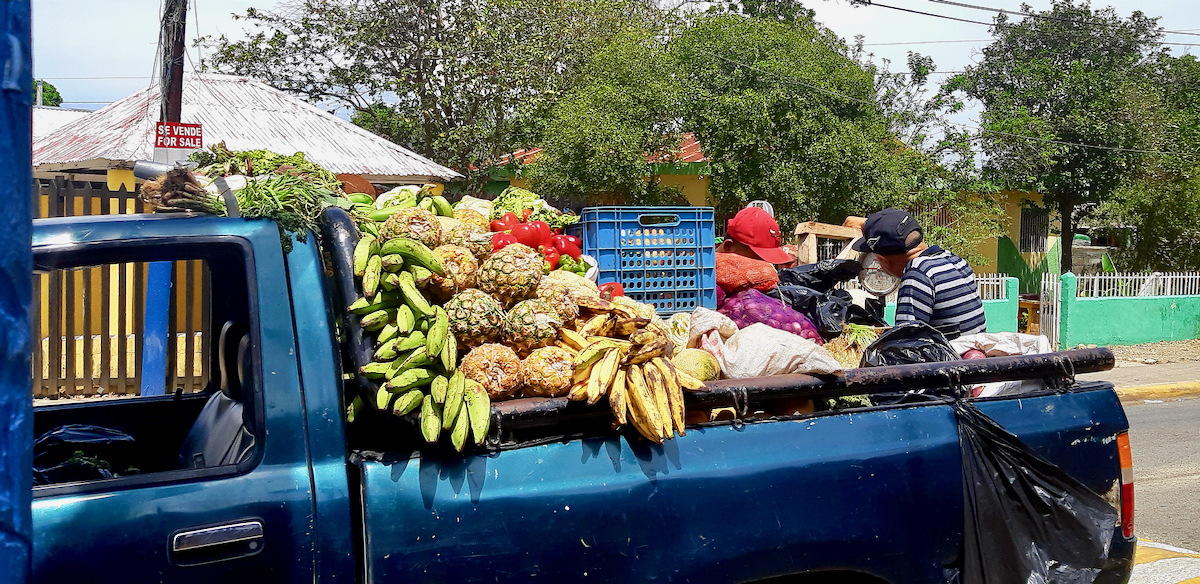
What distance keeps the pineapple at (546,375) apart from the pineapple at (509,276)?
275mm

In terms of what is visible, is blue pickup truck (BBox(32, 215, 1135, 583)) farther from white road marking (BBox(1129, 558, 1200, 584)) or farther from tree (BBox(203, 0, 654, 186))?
tree (BBox(203, 0, 654, 186))

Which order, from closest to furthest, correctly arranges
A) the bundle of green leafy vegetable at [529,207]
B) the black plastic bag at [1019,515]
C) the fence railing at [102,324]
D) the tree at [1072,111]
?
the black plastic bag at [1019,515] → the bundle of green leafy vegetable at [529,207] → the fence railing at [102,324] → the tree at [1072,111]

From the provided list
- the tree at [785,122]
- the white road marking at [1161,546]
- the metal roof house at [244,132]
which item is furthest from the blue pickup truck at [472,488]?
the tree at [785,122]

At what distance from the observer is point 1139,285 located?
53.0ft

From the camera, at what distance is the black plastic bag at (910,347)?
332 cm

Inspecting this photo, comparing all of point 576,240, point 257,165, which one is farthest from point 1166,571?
point 257,165

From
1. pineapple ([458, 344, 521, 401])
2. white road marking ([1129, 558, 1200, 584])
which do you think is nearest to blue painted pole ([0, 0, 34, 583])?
pineapple ([458, 344, 521, 401])

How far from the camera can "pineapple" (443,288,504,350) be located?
8.30 feet

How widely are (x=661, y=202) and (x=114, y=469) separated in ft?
52.9

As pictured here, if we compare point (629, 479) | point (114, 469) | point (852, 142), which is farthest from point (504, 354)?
point (852, 142)

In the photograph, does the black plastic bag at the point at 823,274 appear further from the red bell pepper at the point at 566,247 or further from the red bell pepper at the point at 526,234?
the red bell pepper at the point at 526,234

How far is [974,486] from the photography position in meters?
2.65

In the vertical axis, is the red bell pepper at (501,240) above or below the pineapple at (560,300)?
above

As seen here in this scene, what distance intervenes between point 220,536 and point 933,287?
3899 mm
